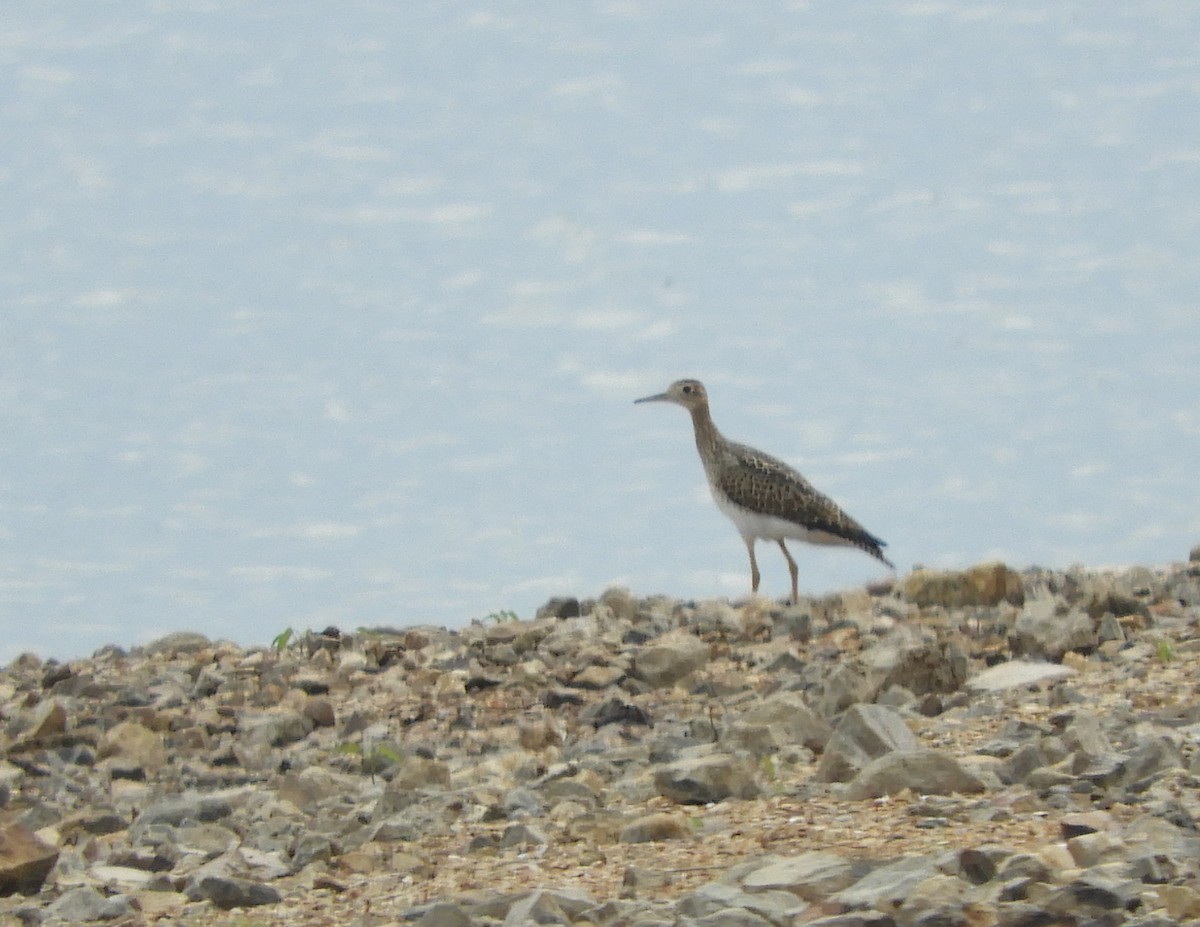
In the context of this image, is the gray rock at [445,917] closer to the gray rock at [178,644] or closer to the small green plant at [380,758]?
the small green plant at [380,758]

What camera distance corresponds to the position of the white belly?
1428 cm

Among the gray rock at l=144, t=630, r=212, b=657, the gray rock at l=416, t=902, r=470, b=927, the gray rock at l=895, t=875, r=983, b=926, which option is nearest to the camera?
the gray rock at l=895, t=875, r=983, b=926

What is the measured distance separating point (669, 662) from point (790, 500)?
437cm

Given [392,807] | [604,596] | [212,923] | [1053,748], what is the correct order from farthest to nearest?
[604,596], [392,807], [1053,748], [212,923]

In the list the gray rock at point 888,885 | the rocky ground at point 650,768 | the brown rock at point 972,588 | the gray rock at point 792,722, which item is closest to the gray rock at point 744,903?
the rocky ground at point 650,768

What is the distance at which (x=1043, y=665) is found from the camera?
366 inches

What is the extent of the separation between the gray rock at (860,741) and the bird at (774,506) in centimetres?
609

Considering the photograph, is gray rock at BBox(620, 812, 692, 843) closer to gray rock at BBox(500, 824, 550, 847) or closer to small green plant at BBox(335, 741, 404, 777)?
gray rock at BBox(500, 824, 550, 847)

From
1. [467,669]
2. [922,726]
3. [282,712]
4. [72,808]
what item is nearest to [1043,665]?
[922,726]

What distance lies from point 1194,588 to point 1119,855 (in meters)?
5.98

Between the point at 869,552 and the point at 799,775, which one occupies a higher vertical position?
the point at 869,552

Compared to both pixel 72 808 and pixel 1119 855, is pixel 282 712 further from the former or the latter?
pixel 1119 855

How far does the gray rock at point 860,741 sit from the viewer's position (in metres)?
7.29

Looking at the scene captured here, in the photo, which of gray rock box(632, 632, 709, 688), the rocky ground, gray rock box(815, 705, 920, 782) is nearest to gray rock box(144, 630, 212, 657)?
the rocky ground
